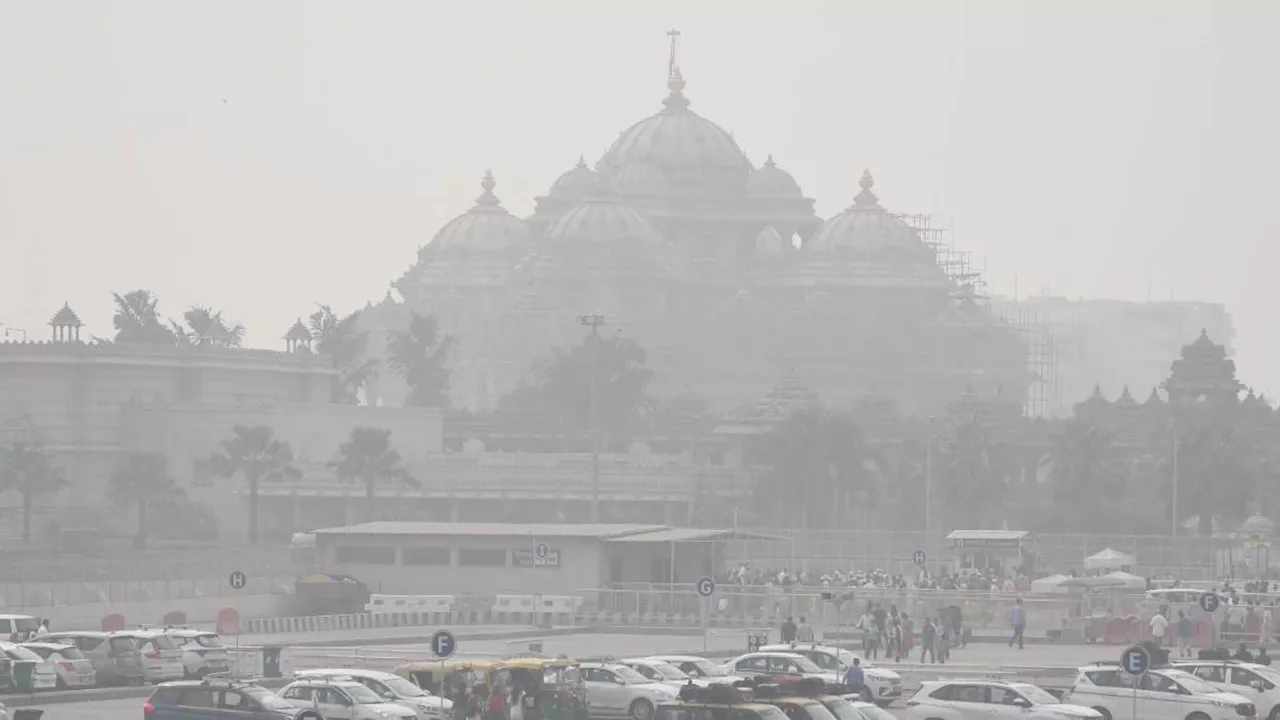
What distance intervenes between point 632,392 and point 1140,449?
28.0 meters

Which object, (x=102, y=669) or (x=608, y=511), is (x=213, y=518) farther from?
(x=102, y=669)

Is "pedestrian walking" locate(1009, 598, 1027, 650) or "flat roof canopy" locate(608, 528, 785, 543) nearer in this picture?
"pedestrian walking" locate(1009, 598, 1027, 650)

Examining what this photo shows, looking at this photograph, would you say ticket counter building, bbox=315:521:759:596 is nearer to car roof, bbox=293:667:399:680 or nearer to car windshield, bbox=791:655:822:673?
car windshield, bbox=791:655:822:673

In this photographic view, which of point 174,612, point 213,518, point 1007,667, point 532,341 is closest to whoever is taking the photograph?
point 1007,667

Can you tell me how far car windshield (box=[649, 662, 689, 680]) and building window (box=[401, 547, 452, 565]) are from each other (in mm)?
29436

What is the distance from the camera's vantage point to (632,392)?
15812 cm

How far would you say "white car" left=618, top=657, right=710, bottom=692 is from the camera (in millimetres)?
51250

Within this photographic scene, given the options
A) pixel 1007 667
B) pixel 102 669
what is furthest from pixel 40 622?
pixel 1007 667

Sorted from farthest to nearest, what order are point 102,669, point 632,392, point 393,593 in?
point 632,392 < point 393,593 < point 102,669

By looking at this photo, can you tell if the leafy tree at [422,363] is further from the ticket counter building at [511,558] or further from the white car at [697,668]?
the white car at [697,668]

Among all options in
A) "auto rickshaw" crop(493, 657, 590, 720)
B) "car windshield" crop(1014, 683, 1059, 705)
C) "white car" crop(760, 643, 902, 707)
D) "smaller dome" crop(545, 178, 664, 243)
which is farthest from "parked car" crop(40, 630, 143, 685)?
"smaller dome" crop(545, 178, 664, 243)

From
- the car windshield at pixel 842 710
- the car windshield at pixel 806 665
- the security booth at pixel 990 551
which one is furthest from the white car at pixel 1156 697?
the security booth at pixel 990 551

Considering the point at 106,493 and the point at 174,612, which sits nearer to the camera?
the point at 174,612

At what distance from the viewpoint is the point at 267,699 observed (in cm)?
4606
